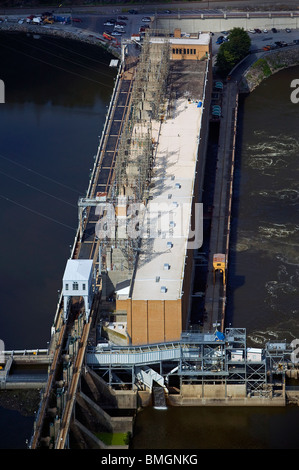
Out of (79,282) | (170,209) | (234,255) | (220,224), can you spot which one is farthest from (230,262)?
(79,282)

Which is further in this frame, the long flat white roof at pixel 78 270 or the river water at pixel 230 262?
the long flat white roof at pixel 78 270

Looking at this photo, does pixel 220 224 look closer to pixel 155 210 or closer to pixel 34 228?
pixel 155 210

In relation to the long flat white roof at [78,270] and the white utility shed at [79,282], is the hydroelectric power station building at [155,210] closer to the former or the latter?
the white utility shed at [79,282]

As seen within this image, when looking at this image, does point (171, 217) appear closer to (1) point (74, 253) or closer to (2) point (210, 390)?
(1) point (74, 253)

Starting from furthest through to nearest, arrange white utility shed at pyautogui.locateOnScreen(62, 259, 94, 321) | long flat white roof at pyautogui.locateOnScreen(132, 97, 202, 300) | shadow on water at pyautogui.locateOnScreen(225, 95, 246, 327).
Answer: shadow on water at pyautogui.locateOnScreen(225, 95, 246, 327) → long flat white roof at pyautogui.locateOnScreen(132, 97, 202, 300) → white utility shed at pyautogui.locateOnScreen(62, 259, 94, 321)

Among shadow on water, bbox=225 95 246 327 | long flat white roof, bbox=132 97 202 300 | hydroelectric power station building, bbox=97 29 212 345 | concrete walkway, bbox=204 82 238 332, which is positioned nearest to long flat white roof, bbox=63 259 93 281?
hydroelectric power station building, bbox=97 29 212 345

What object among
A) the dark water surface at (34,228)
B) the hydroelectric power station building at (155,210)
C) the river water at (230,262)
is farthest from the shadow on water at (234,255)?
the dark water surface at (34,228)

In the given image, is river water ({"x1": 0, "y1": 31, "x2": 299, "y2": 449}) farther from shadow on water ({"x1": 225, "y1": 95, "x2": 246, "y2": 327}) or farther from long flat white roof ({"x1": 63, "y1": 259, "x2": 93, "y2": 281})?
long flat white roof ({"x1": 63, "y1": 259, "x2": 93, "y2": 281})

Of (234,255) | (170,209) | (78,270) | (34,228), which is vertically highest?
(34,228)

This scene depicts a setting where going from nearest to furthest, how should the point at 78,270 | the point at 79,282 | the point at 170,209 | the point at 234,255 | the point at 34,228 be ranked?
the point at 79,282
the point at 78,270
the point at 170,209
the point at 234,255
the point at 34,228
